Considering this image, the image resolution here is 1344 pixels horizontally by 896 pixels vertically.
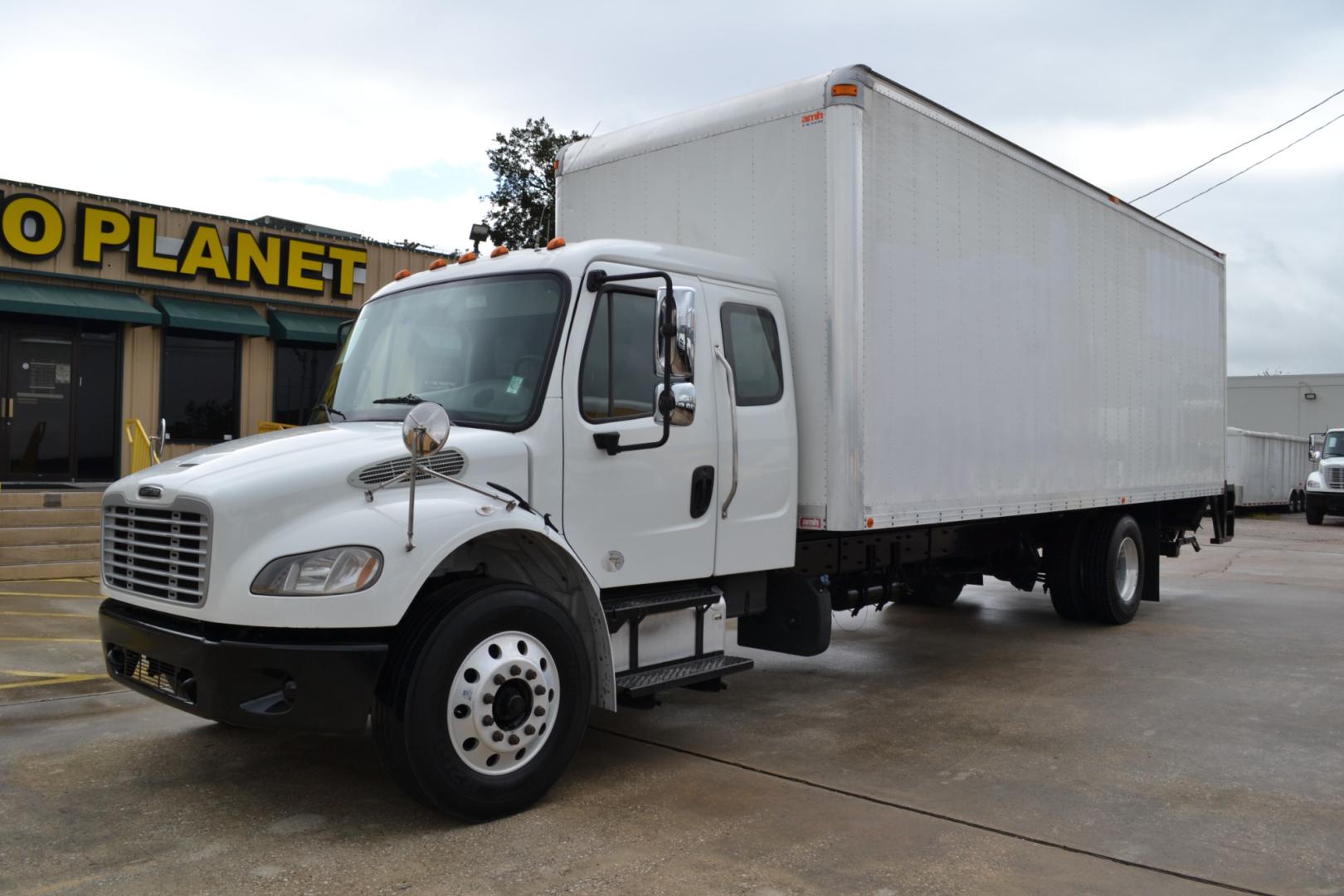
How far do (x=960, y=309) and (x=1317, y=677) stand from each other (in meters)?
3.86

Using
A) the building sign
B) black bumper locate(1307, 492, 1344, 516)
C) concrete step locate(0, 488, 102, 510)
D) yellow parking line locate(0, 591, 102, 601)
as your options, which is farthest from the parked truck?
black bumper locate(1307, 492, 1344, 516)

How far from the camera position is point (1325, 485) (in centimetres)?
2856

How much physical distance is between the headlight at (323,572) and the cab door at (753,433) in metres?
2.05

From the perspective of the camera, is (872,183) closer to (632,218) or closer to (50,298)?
(632,218)

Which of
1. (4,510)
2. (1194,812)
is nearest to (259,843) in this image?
(1194,812)

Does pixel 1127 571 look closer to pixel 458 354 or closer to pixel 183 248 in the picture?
pixel 458 354

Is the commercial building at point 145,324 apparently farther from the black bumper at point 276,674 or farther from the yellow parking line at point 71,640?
the black bumper at point 276,674

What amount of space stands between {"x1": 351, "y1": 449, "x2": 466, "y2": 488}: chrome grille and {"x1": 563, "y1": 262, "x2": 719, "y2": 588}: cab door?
0.56m

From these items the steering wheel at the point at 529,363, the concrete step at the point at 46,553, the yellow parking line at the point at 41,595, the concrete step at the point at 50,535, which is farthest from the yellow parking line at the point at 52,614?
the steering wheel at the point at 529,363

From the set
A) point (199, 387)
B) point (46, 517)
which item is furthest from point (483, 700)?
point (199, 387)

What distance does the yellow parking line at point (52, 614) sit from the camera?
9953 millimetres

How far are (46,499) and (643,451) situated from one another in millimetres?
11573

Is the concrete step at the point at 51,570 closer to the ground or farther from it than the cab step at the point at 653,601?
closer to the ground

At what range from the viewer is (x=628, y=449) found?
5262mm
